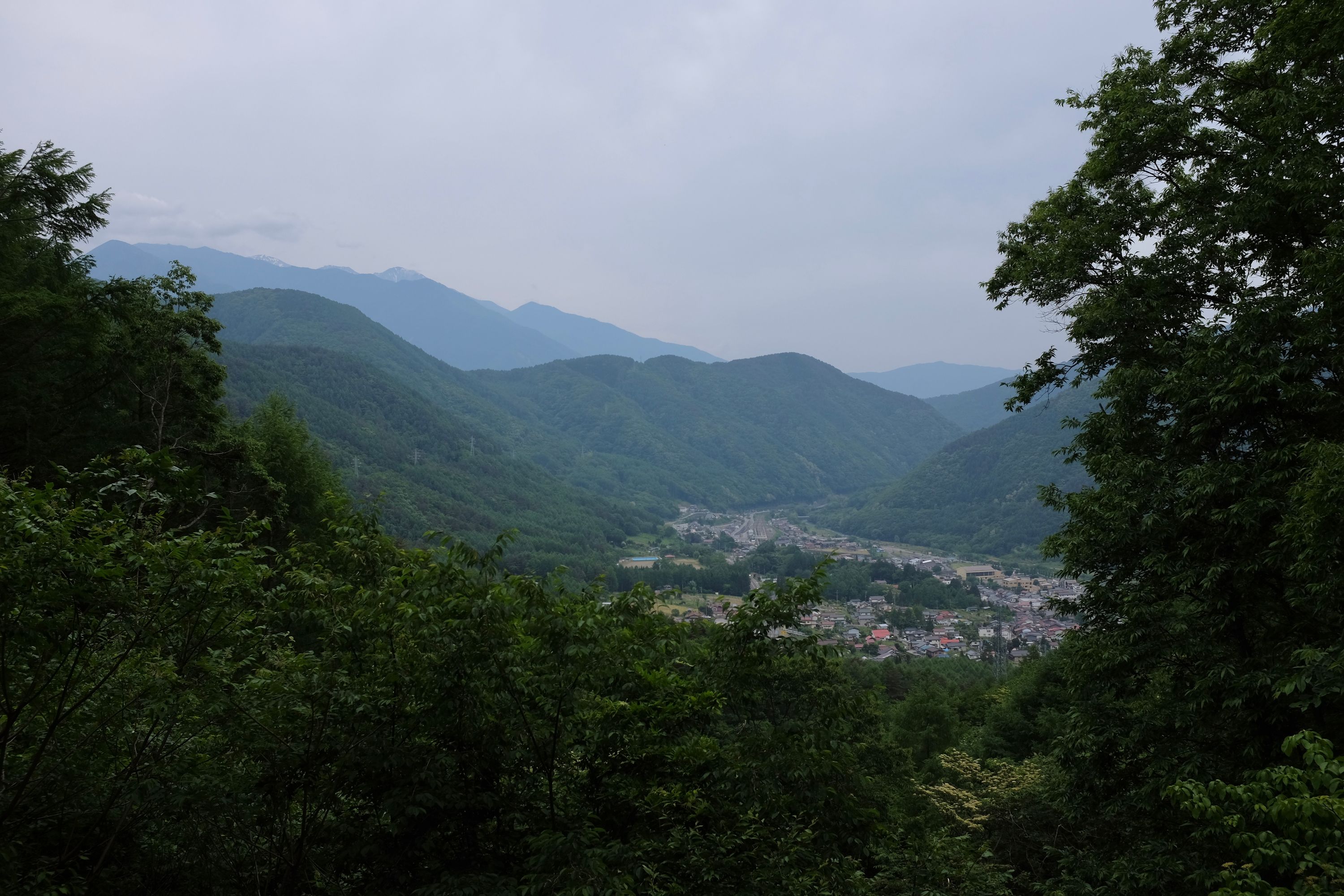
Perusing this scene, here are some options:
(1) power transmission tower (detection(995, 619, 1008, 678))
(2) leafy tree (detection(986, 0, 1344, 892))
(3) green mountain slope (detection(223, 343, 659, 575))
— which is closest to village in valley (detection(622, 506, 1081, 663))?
(1) power transmission tower (detection(995, 619, 1008, 678))

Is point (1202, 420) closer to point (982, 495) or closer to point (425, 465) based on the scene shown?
point (425, 465)

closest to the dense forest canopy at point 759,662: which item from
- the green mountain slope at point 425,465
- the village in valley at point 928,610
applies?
the village in valley at point 928,610

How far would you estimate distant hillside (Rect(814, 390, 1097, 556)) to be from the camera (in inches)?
5423

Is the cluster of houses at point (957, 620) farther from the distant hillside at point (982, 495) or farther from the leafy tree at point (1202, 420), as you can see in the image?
the leafy tree at point (1202, 420)

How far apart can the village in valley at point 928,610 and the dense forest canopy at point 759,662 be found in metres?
25.9

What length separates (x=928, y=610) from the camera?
3725 inches

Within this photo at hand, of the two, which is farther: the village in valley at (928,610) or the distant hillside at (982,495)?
the distant hillside at (982,495)

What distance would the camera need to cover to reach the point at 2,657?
15.0 ft

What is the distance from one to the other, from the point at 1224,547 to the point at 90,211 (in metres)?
26.6

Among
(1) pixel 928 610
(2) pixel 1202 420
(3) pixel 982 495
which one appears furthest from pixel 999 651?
(3) pixel 982 495

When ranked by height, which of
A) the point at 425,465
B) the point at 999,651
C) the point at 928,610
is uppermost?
the point at 425,465

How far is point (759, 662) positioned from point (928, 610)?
97.4 m

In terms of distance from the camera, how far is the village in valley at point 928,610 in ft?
232

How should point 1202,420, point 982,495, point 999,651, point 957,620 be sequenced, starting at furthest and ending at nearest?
1. point 982,495
2. point 957,620
3. point 999,651
4. point 1202,420
